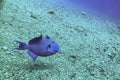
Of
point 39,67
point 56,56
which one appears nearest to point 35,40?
point 39,67

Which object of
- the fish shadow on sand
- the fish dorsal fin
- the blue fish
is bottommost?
the fish shadow on sand

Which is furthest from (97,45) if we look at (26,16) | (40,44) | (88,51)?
(40,44)

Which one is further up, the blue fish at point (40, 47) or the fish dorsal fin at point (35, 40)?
the fish dorsal fin at point (35, 40)

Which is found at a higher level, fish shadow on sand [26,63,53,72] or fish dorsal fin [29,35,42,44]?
fish dorsal fin [29,35,42,44]

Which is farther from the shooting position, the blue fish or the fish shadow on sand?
the fish shadow on sand

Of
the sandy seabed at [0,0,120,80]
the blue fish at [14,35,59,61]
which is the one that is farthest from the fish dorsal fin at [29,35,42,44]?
the sandy seabed at [0,0,120,80]

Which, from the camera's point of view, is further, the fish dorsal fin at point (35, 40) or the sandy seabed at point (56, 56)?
the sandy seabed at point (56, 56)

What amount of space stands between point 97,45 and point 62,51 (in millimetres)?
1583

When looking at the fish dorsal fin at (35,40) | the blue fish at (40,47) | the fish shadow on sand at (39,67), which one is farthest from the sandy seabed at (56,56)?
the fish dorsal fin at (35,40)

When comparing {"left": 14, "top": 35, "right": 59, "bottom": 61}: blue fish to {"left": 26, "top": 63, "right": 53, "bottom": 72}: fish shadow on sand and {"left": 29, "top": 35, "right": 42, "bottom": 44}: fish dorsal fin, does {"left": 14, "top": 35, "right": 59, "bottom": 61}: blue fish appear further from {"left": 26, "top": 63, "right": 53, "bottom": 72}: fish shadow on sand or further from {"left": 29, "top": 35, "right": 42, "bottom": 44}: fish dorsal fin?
{"left": 26, "top": 63, "right": 53, "bottom": 72}: fish shadow on sand

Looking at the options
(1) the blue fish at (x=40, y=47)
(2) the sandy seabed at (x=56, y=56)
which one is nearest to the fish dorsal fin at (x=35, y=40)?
(1) the blue fish at (x=40, y=47)

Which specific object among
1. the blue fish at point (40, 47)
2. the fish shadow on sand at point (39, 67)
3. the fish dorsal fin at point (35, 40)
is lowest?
the fish shadow on sand at point (39, 67)

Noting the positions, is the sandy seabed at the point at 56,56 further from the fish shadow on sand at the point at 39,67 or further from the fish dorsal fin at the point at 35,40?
the fish dorsal fin at the point at 35,40

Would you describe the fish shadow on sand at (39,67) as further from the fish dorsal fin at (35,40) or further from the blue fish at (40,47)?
the fish dorsal fin at (35,40)
